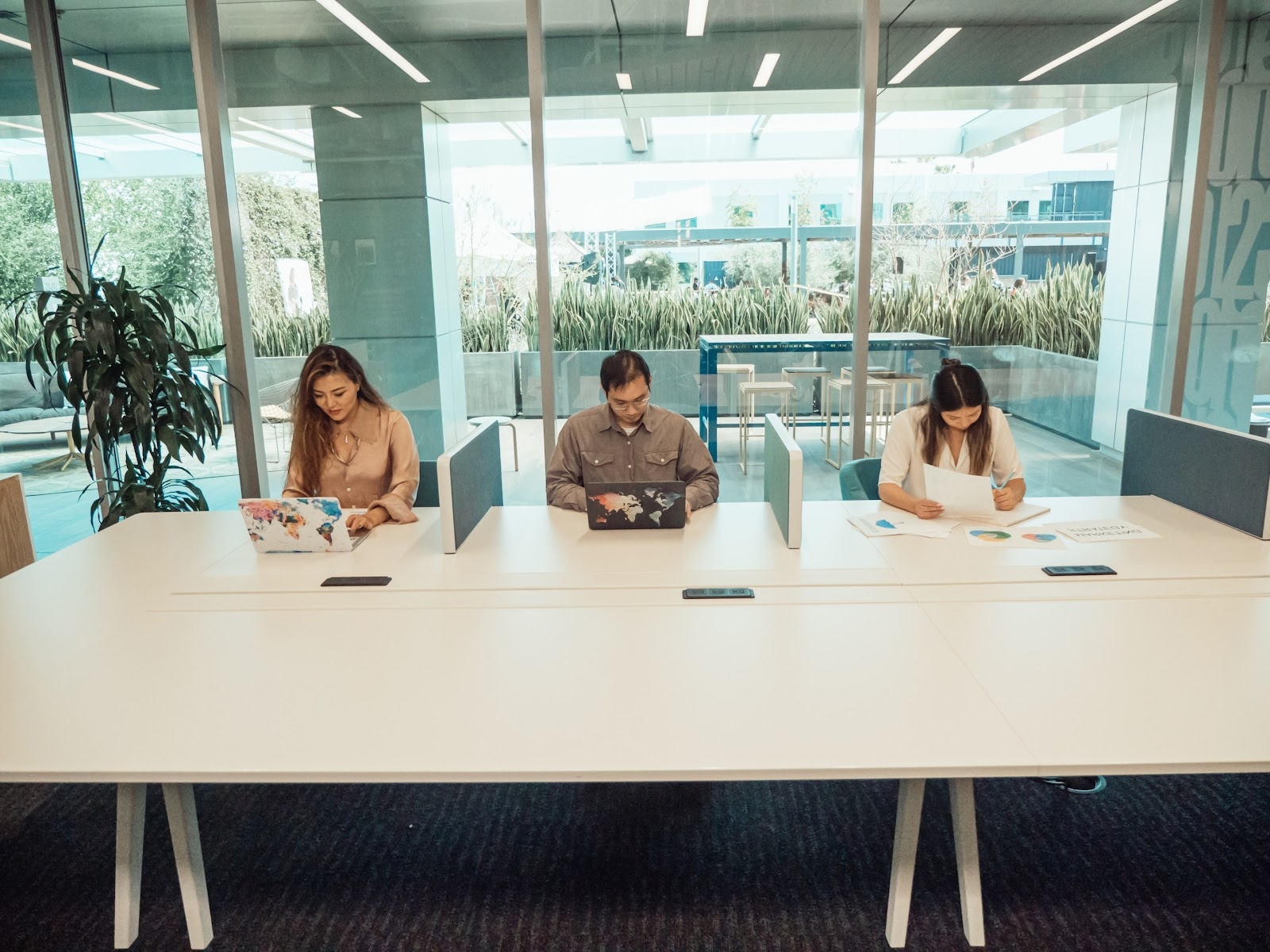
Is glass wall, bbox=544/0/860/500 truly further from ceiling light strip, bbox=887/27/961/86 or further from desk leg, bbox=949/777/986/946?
desk leg, bbox=949/777/986/946

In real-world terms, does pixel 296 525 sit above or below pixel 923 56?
below

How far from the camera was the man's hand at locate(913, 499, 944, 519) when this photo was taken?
2.80m

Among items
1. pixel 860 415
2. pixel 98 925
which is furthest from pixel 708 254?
pixel 98 925

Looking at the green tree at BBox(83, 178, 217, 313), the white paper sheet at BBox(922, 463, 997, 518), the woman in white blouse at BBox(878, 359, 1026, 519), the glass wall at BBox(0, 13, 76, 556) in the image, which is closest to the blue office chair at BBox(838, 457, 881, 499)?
the woman in white blouse at BBox(878, 359, 1026, 519)

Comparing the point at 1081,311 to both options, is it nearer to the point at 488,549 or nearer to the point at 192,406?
the point at 488,549

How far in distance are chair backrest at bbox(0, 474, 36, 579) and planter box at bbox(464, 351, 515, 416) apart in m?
1.98

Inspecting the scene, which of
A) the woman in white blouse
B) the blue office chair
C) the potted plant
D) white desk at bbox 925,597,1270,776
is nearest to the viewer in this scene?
white desk at bbox 925,597,1270,776

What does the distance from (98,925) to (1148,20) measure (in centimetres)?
534

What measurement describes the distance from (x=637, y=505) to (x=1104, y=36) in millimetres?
3385

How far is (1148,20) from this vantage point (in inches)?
162

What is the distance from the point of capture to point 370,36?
13.5ft

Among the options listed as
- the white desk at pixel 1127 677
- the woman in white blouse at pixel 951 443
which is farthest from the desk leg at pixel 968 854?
the woman in white blouse at pixel 951 443

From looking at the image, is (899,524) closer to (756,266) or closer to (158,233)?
(756,266)

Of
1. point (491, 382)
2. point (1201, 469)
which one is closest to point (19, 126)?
point (491, 382)
